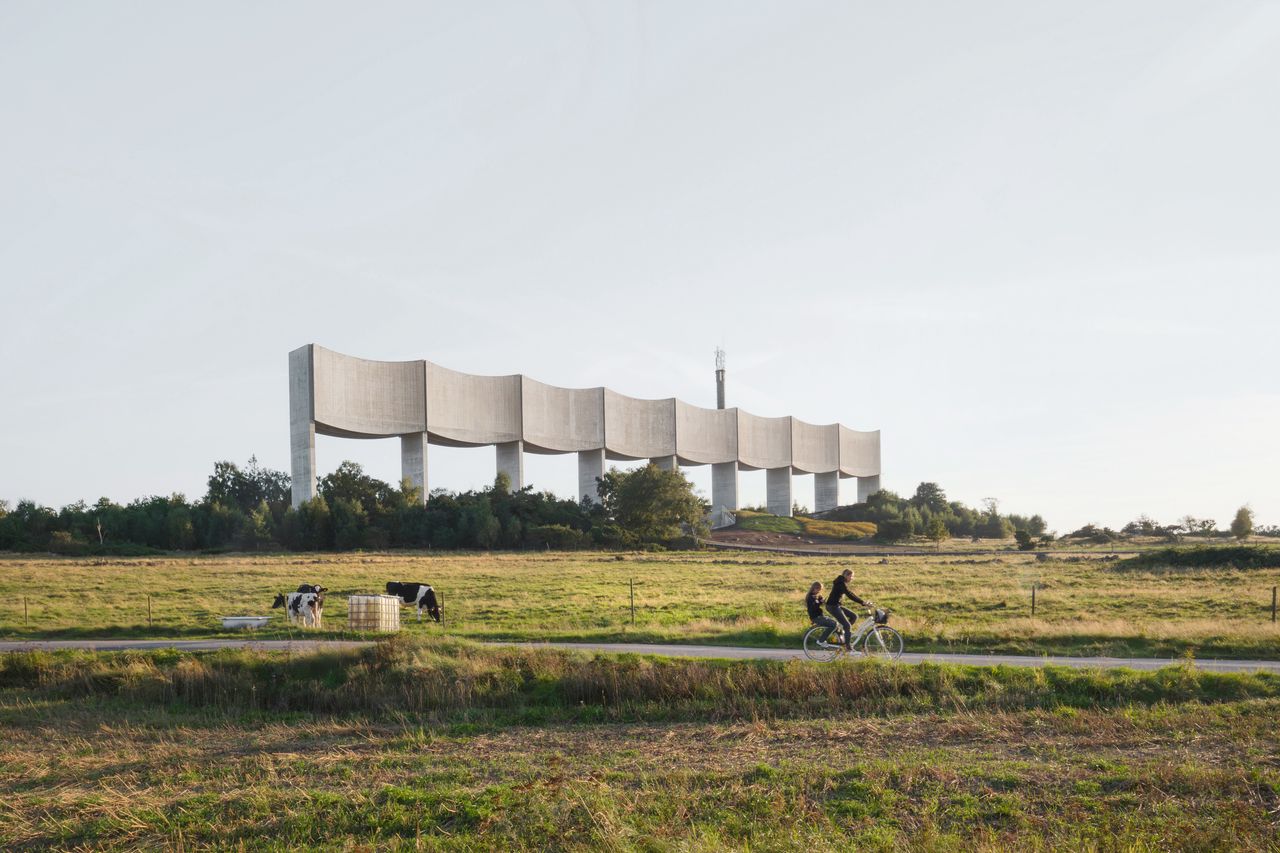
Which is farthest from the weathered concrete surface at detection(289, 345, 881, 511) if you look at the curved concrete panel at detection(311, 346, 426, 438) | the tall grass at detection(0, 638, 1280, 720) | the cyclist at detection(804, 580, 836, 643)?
the cyclist at detection(804, 580, 836, 643)

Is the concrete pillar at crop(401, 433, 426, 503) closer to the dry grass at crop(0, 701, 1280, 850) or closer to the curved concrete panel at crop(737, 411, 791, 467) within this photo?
the curved concrete panel at crop(737, 411, 791, 467)

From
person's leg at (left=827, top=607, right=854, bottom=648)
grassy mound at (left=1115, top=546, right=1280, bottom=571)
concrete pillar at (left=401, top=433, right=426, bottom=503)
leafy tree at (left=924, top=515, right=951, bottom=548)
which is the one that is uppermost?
concrete pillar at (left=401, top=433, right=426, bottom=503)

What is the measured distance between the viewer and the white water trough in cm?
2194

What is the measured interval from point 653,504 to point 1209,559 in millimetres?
37410

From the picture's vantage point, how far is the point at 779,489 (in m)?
106

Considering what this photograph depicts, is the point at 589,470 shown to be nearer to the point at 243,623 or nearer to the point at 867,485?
the point at 867,485

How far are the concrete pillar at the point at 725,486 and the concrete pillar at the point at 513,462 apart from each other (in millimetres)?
28727

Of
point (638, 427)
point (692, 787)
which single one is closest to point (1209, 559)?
point (692, 787)

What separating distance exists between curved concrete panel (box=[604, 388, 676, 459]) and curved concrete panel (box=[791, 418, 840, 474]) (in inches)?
853

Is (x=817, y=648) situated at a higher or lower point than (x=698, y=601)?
higher

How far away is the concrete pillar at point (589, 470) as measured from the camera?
81.9m

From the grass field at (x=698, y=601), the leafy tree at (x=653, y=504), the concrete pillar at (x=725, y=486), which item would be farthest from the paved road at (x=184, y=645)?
the concrete pillar at (x=725, y=486)

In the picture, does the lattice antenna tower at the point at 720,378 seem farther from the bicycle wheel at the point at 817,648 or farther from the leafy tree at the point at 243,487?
the bicycle wheel at the point at 817,648

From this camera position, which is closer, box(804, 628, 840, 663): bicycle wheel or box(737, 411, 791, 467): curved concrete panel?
box(804, 628, 840, 663): bicycle wheel
